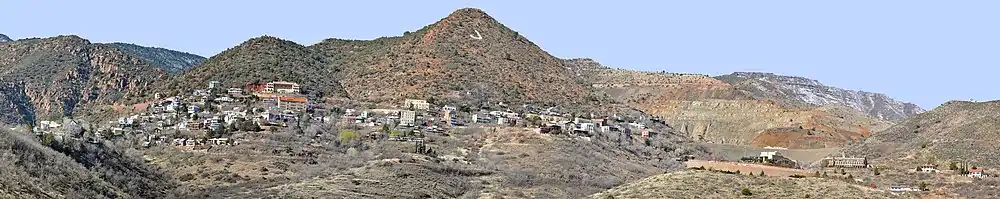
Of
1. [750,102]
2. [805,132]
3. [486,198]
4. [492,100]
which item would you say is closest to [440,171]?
[486,198]

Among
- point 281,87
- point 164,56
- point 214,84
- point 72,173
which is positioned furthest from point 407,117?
point 164,56

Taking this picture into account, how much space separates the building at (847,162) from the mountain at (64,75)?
5788 centimetres

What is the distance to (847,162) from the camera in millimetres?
89562

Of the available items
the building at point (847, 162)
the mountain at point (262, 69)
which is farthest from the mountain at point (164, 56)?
the building at point (847, 162)

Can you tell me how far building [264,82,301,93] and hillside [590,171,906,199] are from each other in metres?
46.7

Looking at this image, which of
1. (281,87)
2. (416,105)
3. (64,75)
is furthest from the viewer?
(64,75)

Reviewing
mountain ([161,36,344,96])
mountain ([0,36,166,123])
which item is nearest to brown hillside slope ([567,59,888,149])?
mountain ([161,36,344,96])

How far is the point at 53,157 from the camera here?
55.8 meters

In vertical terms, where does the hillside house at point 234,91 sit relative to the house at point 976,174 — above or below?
above

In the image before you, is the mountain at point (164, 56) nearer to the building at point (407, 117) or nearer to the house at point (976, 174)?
the building at point (407, 117)

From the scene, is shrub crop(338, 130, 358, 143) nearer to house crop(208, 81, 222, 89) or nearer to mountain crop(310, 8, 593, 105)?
mountain crop(310, 8, 593, 105)

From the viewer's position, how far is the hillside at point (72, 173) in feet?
158

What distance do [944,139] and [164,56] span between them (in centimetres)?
11642

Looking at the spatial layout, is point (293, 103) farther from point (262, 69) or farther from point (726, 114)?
point (726, 114)
